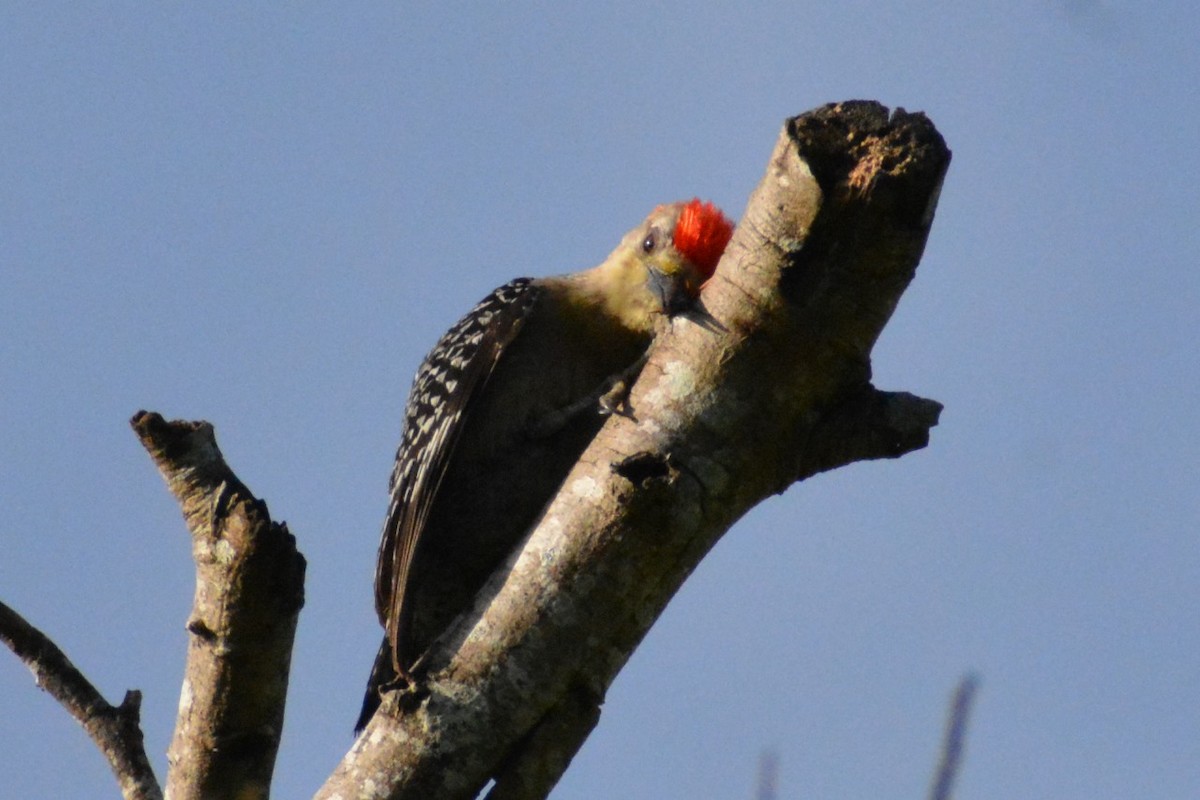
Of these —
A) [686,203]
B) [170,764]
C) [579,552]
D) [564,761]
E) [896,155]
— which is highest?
[686,203]

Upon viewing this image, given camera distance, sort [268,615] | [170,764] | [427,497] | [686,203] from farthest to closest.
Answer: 1. [686,203]
2. [427,497]
3. [170,764]
4. [268,615]

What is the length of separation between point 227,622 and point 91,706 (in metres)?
0.81

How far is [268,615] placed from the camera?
3645 mm

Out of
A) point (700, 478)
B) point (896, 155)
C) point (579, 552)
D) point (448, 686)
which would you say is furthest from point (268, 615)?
point (896, 155)

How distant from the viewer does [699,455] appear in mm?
4020

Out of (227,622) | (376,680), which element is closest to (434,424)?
(376,680)

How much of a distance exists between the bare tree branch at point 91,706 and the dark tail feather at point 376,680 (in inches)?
82.9

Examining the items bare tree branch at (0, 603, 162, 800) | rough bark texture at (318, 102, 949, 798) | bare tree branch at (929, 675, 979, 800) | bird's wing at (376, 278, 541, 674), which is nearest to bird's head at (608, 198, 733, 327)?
bird's wing at (376, 278, 541, 674)

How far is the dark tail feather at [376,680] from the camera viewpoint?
245 inches

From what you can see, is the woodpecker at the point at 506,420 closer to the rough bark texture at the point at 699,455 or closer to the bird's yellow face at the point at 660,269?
the bird's yellow face at the point at 660,269

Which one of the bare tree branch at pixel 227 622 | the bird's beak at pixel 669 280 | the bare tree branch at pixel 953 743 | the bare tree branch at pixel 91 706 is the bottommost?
the bare tree branch at pixel 91 706

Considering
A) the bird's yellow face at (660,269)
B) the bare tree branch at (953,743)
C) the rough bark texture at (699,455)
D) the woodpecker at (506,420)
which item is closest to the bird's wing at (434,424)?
the woodpecker at (506,420)

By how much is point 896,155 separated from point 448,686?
6.58 ft

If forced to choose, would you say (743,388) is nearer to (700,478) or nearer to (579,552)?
(700,478)
